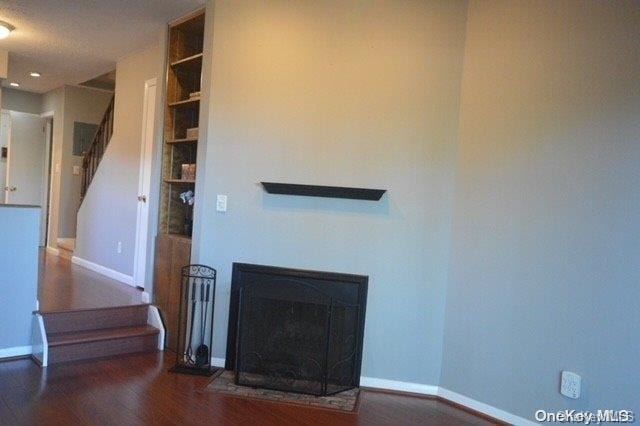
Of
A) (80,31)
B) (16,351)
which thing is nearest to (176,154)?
(80,31)

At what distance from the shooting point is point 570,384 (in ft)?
8.16

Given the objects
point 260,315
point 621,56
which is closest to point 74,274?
point 260,315

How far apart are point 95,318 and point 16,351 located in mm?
551

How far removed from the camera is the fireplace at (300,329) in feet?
10.0

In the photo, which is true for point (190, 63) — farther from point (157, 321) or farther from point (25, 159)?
point (25, 159)

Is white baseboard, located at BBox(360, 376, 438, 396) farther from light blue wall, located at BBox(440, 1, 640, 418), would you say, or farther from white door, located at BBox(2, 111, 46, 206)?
white door, located at BBox(2, 111, 46, 206)

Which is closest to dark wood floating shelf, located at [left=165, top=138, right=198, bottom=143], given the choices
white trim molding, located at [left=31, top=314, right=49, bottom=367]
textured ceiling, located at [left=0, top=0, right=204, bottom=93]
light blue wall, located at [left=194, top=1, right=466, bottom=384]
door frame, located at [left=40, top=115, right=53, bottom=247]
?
light blue wall, located at [left=194, top=1, right=466, bottom=384]

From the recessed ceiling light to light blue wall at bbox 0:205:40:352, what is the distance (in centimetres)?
206

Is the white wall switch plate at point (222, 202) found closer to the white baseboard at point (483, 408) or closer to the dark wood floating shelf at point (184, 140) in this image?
the dark wood floating shelf at point (184, 140)

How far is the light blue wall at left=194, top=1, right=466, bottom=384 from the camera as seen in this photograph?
3.07m

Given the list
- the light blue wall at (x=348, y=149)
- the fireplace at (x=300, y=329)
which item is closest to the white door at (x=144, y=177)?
the light blue wall at (x=348, y=149)

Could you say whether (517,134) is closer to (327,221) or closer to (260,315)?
(327,221)

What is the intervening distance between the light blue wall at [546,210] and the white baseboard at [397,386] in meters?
0.12

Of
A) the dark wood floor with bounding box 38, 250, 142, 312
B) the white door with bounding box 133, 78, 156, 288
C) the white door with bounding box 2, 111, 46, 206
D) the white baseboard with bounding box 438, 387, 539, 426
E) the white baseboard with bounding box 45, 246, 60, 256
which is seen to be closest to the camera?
the white baseboard with bounding box 438, 387, 539, 426
